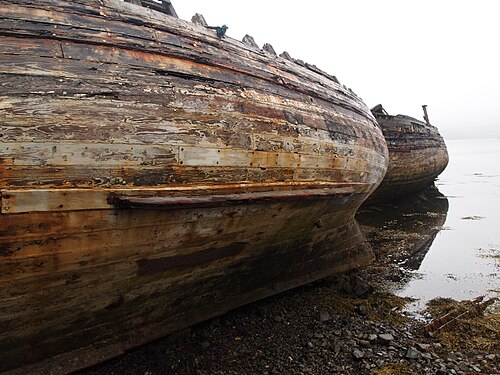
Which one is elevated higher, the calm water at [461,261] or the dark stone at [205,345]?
the dark stone at [205,345]

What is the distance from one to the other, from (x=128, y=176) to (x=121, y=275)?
92cm

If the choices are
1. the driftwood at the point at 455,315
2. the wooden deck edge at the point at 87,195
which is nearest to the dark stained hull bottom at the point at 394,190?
the driftwood at the point at 455,315

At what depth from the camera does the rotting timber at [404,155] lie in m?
13.6

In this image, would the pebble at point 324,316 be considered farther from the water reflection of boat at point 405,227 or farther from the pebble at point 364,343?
the water reflection of boat at point 405,227

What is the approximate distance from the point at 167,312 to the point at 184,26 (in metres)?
3.23

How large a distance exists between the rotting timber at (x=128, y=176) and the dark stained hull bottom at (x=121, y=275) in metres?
0.01

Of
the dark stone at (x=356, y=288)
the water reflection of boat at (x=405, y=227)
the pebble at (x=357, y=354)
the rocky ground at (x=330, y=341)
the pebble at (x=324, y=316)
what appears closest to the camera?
the rocky ground at (x=330, y=341)

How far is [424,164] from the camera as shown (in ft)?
51.5

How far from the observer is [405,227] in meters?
11.4

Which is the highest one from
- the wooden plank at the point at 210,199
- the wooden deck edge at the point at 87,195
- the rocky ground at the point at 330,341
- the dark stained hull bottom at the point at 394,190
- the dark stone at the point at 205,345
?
the wooden deck edge at the point at 87,195

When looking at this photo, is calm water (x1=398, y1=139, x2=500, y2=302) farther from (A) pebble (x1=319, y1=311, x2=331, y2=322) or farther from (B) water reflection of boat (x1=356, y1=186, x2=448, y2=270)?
(A) pebble (x1=319, y1=311, x2=331, y2=322)

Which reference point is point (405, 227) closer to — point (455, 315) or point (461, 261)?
point (461, 261)

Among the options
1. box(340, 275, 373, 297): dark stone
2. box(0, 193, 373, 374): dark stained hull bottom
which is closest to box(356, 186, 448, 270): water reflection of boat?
box(340, 275, 373, 297): dark stone

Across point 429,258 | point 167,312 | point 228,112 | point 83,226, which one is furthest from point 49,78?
point 429,258
